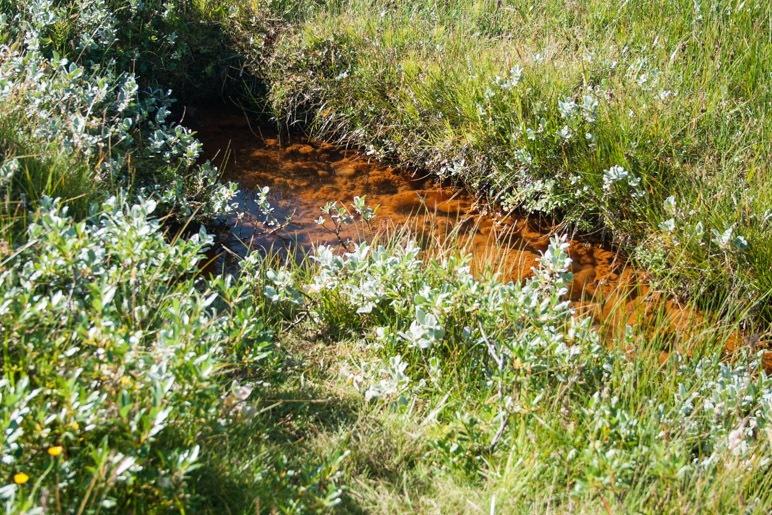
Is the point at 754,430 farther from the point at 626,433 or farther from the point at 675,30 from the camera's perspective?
the point at 675,30

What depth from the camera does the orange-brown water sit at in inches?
179

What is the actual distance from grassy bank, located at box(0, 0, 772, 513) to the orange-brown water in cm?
21

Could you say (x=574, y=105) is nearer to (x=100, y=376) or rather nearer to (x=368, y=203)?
(x=368, y=203)

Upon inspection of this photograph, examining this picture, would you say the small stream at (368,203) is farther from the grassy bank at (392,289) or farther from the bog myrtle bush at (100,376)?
the bog myrtle bush at (100,376)

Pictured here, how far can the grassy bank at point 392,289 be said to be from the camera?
2234mm

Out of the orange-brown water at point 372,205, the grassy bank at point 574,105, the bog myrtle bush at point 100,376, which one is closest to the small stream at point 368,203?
the orange-brown water at point 372,205

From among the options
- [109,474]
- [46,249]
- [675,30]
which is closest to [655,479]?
[109,474]

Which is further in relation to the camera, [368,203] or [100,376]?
[368,203]

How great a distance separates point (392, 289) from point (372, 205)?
216cm

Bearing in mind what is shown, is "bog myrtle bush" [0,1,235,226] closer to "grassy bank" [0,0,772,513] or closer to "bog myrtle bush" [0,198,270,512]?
"grassy bank" [0,0,772,513]

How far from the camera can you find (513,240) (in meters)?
5.14

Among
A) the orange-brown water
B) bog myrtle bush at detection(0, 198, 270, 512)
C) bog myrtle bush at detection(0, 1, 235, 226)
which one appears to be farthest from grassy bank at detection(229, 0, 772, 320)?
bog myrtle bush at detection(0, 198, 270, 512)

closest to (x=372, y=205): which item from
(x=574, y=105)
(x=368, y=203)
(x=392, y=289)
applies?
(x=368, y=203)

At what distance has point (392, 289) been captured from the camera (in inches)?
136
